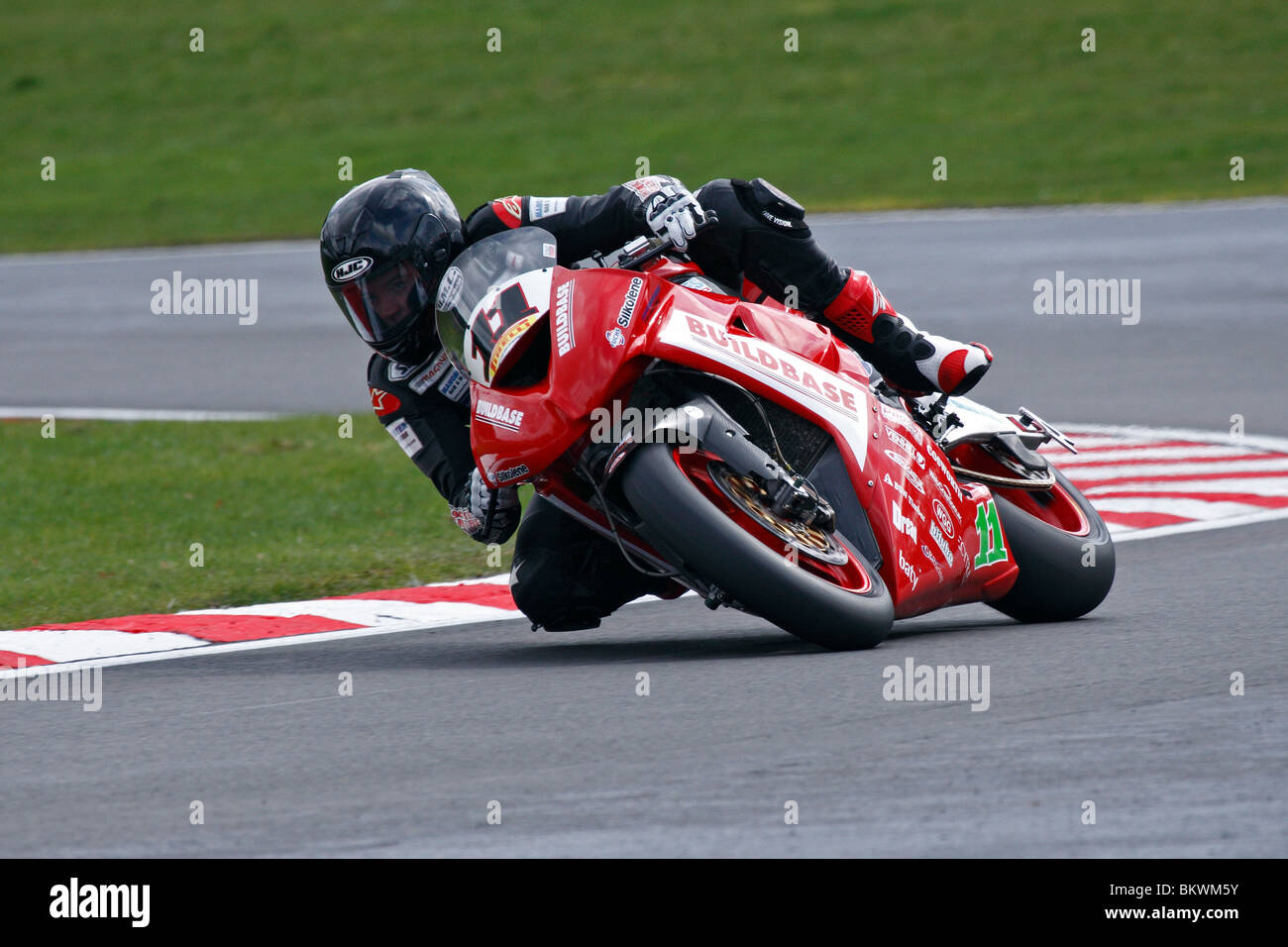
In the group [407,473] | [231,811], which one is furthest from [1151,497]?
[231,811]

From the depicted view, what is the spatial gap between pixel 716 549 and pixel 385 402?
146cm

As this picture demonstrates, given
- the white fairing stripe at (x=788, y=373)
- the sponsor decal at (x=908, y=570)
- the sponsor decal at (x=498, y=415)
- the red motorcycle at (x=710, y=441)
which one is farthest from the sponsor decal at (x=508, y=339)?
the sponsor decal at (x=908, y=570)

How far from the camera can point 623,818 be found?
13.2ft

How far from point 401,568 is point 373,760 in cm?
338

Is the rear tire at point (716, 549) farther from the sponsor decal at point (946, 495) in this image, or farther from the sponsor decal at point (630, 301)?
the sponsor decal at point (946, 495)

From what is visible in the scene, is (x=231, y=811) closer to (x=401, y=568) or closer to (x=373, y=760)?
(x=373, y=760)

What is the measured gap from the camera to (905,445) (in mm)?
5770

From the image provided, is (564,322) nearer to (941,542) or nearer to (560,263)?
(560,263)

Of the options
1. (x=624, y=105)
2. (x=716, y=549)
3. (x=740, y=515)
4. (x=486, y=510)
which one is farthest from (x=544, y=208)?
(x=624, y=105)

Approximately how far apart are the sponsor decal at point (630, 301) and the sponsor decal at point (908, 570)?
0.99 m

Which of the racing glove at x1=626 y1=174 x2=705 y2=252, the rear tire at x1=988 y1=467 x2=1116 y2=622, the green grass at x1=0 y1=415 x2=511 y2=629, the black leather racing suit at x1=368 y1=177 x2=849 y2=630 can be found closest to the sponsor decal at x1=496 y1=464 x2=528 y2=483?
the black leather racing suit at x1=368 y1=177 x2=849 y2=630

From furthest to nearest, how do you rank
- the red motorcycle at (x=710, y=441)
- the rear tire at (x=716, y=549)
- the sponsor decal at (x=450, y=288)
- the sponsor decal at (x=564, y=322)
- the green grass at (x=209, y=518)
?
the green grass at (x=209, y=518) → the sponsor decal at (x=450, y=288) → the sponsor decal at (x=564, y=322) → the red motorcycle at (x=710, y=441) → the rear tire at (x=716, y=549)

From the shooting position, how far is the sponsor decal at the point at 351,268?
224 inches

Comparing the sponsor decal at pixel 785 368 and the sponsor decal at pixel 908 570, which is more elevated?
the sponsor decal at pixel 785 368
